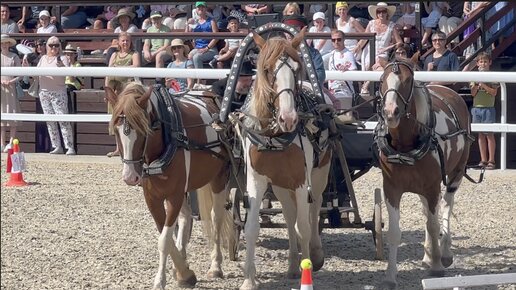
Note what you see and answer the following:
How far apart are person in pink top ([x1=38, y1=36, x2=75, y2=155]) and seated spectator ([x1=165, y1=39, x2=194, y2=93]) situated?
1.43 m

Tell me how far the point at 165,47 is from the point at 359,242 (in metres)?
4.55

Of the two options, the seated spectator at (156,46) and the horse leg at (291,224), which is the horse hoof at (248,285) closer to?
the horse leg at (291,224)

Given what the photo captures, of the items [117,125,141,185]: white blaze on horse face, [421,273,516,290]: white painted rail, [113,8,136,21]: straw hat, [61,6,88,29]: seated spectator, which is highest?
[117,125,141,185]: white blaze on horse face

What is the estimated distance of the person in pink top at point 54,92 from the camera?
12.0 m

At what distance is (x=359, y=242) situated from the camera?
8.30 m

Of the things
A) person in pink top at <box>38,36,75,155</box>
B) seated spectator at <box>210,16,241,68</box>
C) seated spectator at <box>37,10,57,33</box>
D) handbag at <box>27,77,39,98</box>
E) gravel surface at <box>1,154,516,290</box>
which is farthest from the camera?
seated spectator at <box>37,10,57,33</box>

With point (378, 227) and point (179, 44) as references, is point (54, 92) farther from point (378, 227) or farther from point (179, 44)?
point (378, 227)

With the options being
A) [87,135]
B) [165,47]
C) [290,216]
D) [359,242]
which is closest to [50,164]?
[87,135]

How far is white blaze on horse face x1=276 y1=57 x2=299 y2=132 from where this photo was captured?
19.2ft

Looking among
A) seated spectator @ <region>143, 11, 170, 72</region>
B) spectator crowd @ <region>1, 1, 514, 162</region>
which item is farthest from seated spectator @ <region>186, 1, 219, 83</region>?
seated spectator @ <region>143, 11, 170, 72</region>

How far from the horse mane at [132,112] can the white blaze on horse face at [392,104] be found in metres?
1.50

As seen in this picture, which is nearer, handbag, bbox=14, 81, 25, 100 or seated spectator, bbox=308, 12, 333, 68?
seated spectator, bbox=308, 12, 333, 68

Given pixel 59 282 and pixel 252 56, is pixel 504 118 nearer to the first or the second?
pixel 252 56

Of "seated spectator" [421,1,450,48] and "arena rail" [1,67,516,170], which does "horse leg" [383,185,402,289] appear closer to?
"arena rail" [1,67,516,170]
